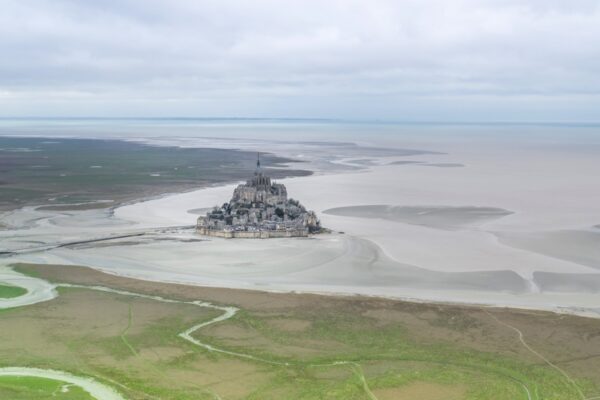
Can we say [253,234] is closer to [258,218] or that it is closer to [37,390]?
[258,218]

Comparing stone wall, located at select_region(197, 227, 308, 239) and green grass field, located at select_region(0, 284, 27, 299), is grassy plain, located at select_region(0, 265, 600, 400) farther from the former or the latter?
stone wall, located at select_region(197, 227, 308, 239)

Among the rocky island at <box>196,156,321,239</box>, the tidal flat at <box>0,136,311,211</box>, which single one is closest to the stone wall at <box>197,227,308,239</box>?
the rocky island at <box>196,156,321,239</box>

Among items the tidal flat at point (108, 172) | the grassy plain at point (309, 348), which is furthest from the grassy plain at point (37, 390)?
the tidal flat at point (108, 172)

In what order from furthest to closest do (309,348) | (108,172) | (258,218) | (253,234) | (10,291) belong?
(108,172), (258,218), (253,234), (10,291), (309,348)

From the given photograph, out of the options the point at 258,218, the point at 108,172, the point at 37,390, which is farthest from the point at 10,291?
the point at 108,172

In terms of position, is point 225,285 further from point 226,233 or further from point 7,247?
point 7,247

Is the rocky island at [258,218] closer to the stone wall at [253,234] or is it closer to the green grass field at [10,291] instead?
the stone wall at [253,234]

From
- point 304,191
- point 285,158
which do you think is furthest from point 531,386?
point 285,158
